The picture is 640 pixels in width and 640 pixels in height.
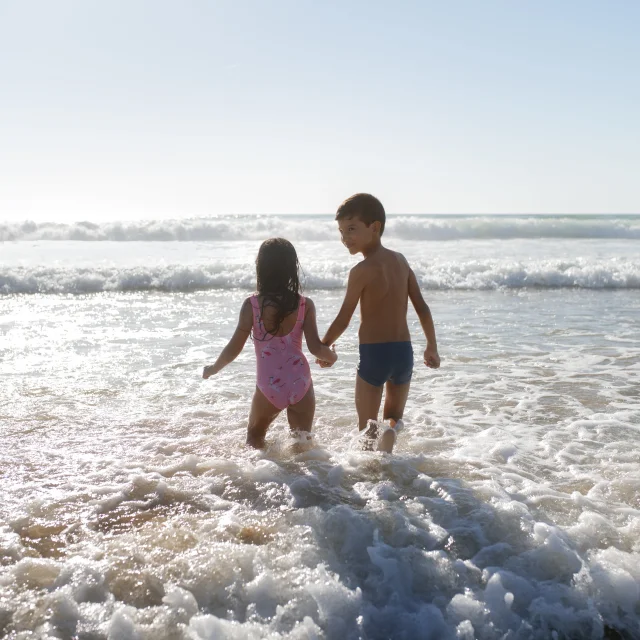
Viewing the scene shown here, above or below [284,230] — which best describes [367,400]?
below

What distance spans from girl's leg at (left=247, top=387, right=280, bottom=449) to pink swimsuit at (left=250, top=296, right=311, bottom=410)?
0.19ft

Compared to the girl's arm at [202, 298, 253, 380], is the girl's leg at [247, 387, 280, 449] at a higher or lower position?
lower

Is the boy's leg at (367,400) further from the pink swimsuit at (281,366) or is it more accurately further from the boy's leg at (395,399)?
the pink swimsuit at (281,366)

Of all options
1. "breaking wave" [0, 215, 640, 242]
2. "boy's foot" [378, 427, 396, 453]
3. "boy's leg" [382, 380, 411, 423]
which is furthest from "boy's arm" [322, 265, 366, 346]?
"breaking wave" [0, 215, 640, 242]

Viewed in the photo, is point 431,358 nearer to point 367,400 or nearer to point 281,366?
point 367,400

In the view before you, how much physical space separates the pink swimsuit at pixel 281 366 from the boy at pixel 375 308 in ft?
0.73

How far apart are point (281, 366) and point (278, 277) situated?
556 mm

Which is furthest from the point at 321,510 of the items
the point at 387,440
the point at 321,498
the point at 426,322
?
the point at 426,322

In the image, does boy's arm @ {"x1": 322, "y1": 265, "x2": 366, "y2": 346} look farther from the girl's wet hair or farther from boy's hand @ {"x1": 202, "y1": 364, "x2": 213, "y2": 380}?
boy's hand @ {"x1": 202, "y1": 364, "x2": 213, "y2": 380}

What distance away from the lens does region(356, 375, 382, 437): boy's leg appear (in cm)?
405

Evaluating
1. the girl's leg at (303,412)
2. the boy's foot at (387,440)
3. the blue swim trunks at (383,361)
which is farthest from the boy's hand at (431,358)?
the girl's leg at (303,412)

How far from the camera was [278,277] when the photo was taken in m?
3.80

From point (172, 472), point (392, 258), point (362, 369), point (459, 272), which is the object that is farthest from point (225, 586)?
point (459, 272)

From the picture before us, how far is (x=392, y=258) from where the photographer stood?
398 centimetres
